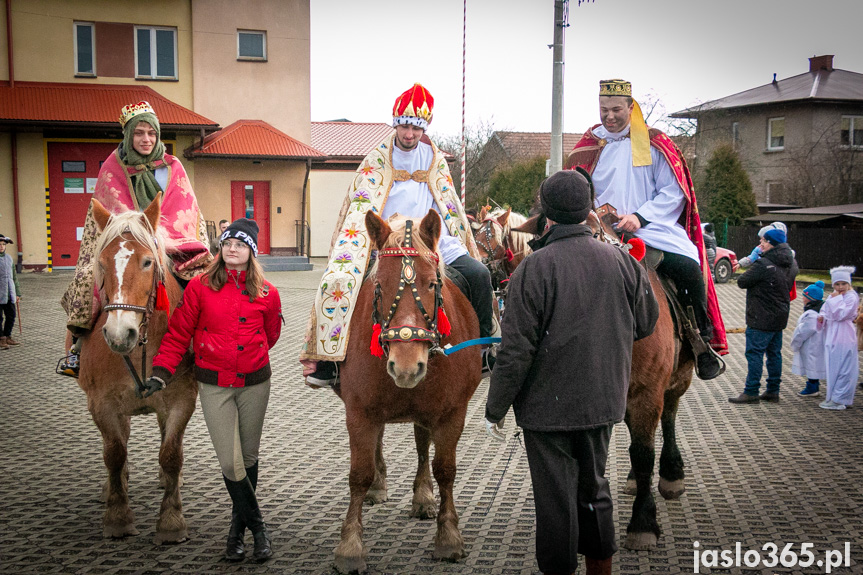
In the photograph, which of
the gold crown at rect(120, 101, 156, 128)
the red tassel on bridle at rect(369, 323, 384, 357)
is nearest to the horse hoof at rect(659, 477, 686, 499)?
the red tassel on bridle at rect(369, 323, 384, 357)

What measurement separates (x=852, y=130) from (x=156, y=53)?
34.2 meters

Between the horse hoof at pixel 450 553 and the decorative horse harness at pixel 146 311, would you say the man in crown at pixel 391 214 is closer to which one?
the decorative horse harness at pixel 146 311

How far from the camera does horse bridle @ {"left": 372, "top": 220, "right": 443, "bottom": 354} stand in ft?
13.4

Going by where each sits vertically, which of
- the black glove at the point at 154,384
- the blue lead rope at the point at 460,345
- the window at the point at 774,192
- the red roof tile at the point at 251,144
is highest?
the red roof tile at the point at 251,144

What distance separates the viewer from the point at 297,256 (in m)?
29.1

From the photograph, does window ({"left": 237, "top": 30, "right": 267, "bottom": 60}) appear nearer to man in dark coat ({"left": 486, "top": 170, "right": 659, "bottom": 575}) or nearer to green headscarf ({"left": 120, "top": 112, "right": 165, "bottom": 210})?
green headscarf ({"left": 120, "top": 112, "right": 165, "bottom": 210})

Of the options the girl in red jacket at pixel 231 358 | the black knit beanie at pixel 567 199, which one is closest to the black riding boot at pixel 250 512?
the girl in red jacket at pixel 231 358

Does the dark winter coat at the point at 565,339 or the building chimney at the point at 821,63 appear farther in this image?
the building chimney at the point at 821,63

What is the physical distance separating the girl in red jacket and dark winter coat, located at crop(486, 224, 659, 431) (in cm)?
171

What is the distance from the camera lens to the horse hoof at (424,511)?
5.62 m

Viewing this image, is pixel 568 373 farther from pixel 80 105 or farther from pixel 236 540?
pixel 80 105

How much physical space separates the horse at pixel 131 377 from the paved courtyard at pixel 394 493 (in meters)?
0.25

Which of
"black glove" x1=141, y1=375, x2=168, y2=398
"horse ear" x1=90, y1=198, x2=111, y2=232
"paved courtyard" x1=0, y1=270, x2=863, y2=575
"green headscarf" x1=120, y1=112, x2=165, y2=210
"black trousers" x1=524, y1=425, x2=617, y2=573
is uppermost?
"green headscarf" x1=120, y1=112, x2=165, y2=210

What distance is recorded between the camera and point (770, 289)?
10102mm
